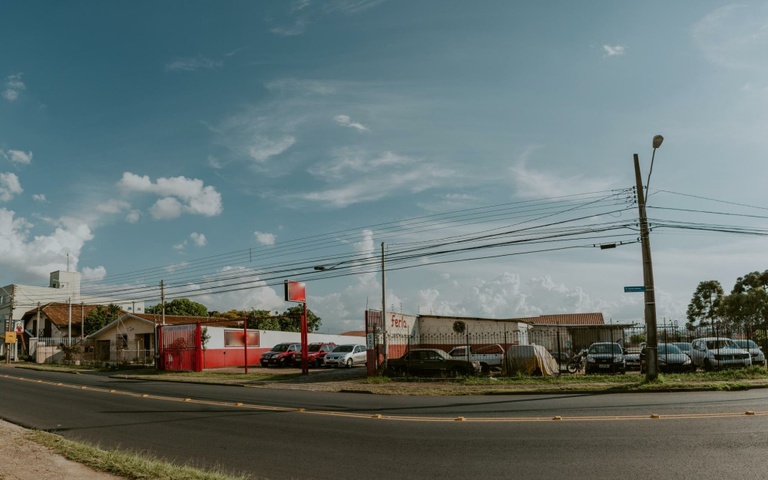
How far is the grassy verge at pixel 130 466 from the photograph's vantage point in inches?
294

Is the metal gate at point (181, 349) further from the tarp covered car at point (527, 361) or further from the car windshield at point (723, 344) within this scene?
the car windshield at point (723, 344)

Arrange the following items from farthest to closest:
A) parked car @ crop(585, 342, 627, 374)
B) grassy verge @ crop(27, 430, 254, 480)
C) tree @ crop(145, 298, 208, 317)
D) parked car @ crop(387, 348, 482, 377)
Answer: tree @ crop(145, 298, 208, 317) → parked car @ crop(585, 342, 627, 374) → parked car @ crop(387, 348, 482, 377) → grassy verge @ crop(27, 430, 254, 480)

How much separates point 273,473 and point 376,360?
18.7 metres

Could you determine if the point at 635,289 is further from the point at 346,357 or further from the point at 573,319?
the point at 573,319

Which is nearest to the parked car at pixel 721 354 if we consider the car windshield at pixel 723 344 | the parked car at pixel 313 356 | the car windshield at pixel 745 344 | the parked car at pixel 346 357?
the car windshield at pixel 723 344

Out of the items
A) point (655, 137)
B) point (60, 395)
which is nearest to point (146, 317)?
point (60, 395)

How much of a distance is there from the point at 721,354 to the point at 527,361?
8.11m

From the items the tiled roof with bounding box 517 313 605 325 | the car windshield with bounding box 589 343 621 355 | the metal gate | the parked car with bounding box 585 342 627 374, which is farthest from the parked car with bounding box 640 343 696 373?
the tiled roof with bounding box 517 313 605 325

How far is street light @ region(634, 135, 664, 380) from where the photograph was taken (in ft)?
65.6

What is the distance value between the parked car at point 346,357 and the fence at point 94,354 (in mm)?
13447

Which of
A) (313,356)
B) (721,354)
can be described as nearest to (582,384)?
(721,354)

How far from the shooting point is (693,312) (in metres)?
66.2

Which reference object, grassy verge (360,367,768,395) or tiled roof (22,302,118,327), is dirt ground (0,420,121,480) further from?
tiled roof (22,302,118,327)

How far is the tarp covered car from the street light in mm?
4580
